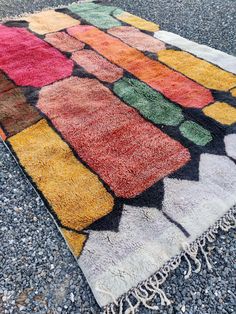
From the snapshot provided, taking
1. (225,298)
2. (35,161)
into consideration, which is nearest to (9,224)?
(35,161)

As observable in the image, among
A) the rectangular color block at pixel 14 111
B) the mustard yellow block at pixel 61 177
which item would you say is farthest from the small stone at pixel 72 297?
the rectangular color block at pixel 14 111

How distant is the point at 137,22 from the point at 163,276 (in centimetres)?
279

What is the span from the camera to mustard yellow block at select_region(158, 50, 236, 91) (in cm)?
261

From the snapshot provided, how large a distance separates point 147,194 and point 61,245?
49cm

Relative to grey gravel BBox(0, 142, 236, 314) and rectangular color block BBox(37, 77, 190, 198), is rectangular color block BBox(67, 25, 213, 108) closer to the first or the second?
rectangular color block BBox(37, 77, 190, 198)

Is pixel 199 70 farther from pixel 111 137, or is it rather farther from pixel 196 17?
pixel 196 17

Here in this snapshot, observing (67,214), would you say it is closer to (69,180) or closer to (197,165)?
(69,180)

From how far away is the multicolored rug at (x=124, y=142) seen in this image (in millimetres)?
1556

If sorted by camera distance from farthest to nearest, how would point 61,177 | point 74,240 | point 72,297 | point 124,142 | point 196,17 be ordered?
1. point 196,17
2. point 124,142
3. point 61,177
4. point 74,240
5. point 72,297

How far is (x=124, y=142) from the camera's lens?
2.08 m

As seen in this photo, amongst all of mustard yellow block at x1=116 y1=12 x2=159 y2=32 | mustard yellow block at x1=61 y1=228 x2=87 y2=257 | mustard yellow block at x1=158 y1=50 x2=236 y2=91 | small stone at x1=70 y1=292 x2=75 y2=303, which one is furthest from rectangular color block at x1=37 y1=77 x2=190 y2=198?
mustard yellow block at x1=116 y1=12 x2=159 y2=32

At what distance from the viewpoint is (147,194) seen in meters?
1.78

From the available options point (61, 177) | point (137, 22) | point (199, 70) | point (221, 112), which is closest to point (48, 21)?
point (137, 22)

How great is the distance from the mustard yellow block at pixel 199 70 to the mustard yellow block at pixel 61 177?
120cm
